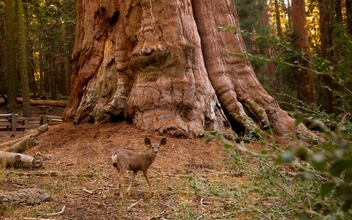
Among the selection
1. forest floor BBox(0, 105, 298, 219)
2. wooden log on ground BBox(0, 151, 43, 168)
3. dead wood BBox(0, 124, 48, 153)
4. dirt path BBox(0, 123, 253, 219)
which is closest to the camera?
forest floor BBox(0, 105, 298, 219)

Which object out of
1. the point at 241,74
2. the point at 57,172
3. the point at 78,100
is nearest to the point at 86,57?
the point at 78,100

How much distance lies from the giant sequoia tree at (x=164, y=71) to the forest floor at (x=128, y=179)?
598mm

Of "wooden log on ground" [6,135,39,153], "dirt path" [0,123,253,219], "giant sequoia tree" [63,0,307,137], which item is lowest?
"dirt path" [0,123,253,219]

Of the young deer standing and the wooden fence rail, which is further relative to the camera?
the wooden fence rail

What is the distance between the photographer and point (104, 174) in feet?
25.4

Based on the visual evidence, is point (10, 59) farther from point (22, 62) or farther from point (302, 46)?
point (302, 46)

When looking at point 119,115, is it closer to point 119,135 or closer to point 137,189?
point 119,135

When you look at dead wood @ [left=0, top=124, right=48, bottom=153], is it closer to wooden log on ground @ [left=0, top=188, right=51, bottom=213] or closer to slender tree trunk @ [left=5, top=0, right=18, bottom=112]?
wooden log on ground @ [left=0, top=188, right=51, bottom=213]

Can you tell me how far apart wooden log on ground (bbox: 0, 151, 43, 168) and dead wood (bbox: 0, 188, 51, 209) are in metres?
2.26

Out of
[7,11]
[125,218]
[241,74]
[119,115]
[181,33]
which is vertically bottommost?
[125,218]

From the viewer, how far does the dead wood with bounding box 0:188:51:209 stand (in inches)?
223

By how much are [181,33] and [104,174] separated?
4514 mm

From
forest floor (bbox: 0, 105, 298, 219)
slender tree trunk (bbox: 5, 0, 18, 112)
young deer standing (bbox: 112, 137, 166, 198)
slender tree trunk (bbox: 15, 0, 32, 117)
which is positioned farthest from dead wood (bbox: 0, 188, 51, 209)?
slender tree trunk (bbox: 5, 0, 18, 112)

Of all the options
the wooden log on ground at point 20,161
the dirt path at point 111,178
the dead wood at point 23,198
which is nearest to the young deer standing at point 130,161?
the dirt path at point 111,178
